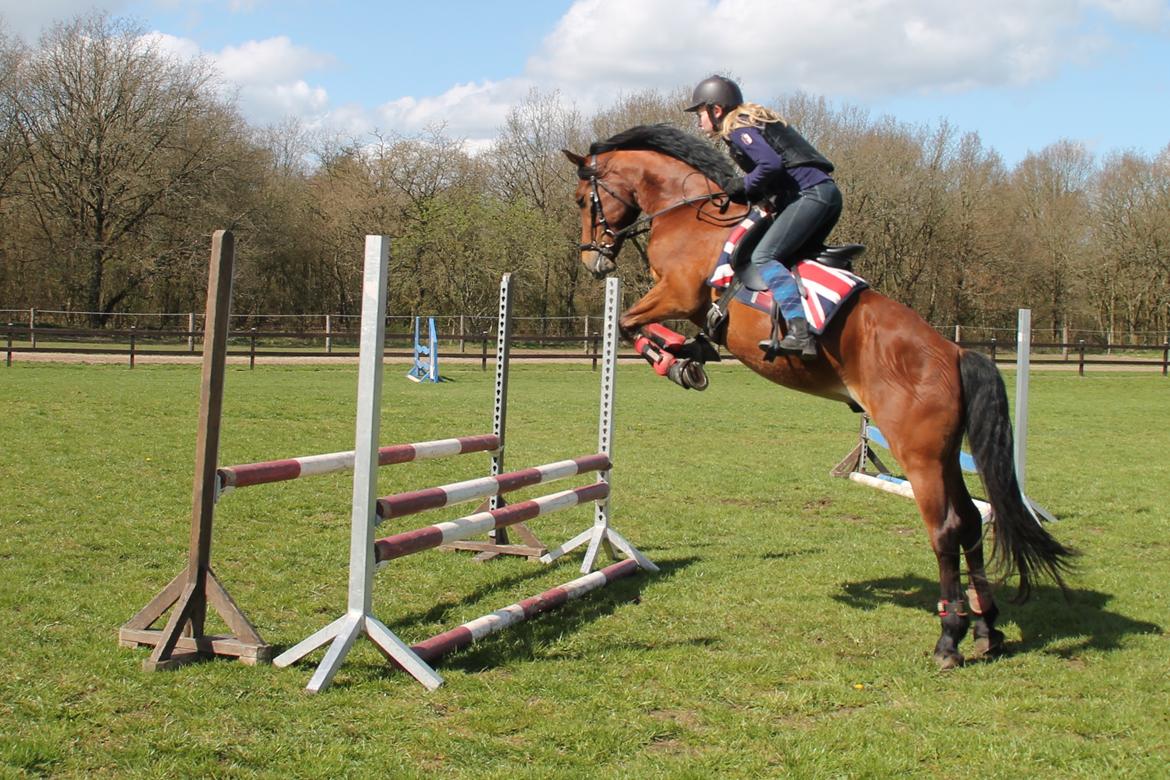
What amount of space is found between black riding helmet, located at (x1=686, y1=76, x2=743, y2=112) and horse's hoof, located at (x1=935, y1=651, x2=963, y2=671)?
336 centimetres

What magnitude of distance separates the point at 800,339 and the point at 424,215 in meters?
38.5

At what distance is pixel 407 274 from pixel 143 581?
Answer: 37138 mm

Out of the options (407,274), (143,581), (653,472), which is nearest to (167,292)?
(407,274)

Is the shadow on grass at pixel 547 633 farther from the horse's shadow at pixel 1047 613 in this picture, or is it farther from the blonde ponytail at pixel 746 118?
the blonde ponytail at pixel 746 118

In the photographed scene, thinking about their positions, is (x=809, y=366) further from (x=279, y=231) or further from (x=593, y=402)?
(x=279, y=231)

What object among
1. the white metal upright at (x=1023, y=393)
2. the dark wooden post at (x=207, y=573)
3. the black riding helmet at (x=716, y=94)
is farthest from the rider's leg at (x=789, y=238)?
the white metal upright at (x=1023, y=393)

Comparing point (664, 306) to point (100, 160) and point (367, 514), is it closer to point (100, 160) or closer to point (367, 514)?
point (367, 514)

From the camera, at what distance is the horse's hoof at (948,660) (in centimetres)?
492

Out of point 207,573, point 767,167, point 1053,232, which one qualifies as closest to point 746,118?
point 767,167

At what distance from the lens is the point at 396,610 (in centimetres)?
568

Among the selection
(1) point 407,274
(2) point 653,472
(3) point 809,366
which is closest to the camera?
(3) point 809,366

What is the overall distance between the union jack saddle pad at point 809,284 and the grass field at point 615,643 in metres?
1.81

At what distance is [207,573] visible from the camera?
15.2ft

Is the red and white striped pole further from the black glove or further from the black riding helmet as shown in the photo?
the black riding helmet
